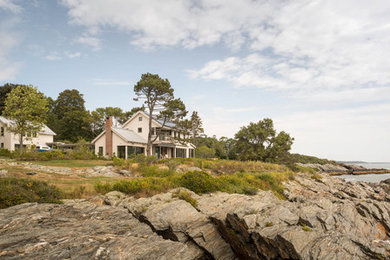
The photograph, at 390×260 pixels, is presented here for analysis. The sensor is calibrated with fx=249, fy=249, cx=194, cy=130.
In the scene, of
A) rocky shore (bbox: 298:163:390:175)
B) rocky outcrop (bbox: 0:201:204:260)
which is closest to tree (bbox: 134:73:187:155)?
rocky outcrop (bbox: 0:201:204:260)

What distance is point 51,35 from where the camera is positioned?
23469 mm

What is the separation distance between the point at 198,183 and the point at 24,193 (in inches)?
343

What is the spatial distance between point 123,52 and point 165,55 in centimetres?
461

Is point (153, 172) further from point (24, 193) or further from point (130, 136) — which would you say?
point (130, 136)

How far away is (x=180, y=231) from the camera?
9.67 meters

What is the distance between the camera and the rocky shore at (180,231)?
6.36 meters

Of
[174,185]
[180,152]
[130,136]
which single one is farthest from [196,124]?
[174,185]

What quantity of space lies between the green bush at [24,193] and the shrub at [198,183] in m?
6.83

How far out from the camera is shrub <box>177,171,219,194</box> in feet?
49.1

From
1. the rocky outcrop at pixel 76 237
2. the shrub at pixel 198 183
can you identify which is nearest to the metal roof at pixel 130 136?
the shrub at pixel 198 183

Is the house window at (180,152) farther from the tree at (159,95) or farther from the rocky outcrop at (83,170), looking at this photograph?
the rocky outcrop at (83,170)

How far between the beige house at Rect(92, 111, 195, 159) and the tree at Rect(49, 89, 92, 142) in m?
20.5

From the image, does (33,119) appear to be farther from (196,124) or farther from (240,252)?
(196,124)

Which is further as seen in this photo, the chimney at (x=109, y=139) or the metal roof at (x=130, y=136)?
the chimney at (x=109, y=139)
